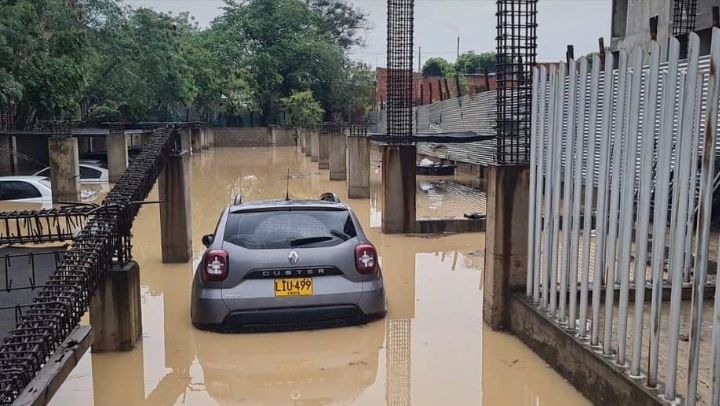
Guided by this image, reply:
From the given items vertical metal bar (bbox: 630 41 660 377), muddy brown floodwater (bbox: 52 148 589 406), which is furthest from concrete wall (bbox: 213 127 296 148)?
vertical metal bar (bbox: 630 41 660 377)

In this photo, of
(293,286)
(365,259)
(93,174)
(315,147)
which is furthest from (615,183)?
(315,147)

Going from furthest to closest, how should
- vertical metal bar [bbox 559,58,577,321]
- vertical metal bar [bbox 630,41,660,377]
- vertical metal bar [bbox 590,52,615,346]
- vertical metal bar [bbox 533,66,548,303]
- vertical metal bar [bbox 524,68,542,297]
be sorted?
vertical metal bar [bbox 524,68,542,297] < vertical metal bar [bbox 533,66,548,303] < vertical metal bar [bbox 559,58,577,321] < vertical metal bar [bbox 590,52,615,346] < vertical metal bar [bbox 630,41,660,377]

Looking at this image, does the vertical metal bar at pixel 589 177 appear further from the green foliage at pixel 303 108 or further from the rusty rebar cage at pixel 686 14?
the green foliage at pixel 303 108

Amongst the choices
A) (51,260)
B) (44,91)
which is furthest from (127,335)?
(44,91)

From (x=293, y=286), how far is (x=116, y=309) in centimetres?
146

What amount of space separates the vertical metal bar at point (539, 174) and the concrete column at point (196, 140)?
35.1 m

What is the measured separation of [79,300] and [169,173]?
4774mm

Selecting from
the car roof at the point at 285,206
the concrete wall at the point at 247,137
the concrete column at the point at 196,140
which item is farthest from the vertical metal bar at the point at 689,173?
the concrete wall at the point at 247,137

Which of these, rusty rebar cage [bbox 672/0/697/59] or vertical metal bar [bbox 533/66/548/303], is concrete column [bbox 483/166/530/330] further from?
rusty rebar cage [bbox 672/0/697/59]

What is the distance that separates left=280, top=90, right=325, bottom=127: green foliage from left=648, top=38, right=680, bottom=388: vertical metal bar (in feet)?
141

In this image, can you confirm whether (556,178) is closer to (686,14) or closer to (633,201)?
(633,201)

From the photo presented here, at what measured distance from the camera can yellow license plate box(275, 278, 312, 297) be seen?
5633mm

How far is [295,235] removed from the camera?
19.2ft

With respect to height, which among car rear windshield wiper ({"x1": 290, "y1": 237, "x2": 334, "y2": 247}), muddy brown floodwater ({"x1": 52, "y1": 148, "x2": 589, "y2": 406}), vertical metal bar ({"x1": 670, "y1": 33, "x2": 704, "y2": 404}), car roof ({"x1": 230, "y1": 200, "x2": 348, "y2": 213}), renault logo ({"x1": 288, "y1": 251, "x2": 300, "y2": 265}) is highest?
vertical metal bar ({"x1": 670, "y1": 33, "x2": 704, "y2": 404})
